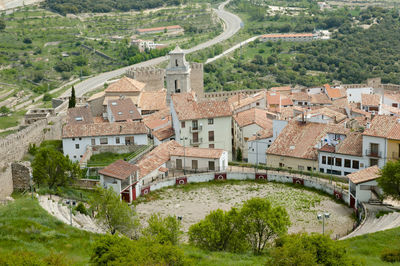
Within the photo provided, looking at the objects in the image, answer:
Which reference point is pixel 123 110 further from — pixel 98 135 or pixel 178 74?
pixel 178 74

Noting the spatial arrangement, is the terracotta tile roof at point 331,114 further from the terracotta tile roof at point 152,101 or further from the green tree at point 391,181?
the green tree at point 391,181

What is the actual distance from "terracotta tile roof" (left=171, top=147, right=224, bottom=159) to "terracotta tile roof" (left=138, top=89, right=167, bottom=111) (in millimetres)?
13967

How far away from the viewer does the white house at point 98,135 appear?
43.7 m

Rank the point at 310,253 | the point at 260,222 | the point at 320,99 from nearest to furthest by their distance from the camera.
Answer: the point at 310,253, the point at 260,222, the point at 320,99

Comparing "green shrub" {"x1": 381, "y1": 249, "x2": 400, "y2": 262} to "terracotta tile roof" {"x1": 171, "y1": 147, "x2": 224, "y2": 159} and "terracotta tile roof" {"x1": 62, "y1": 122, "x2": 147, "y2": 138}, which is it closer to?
"terracotta tile roof" {"x1": 171, "y1": 147, "x2": 224, "y2": 159}

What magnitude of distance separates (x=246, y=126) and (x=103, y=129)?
41.0 ft

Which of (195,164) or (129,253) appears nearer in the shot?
(129,253)

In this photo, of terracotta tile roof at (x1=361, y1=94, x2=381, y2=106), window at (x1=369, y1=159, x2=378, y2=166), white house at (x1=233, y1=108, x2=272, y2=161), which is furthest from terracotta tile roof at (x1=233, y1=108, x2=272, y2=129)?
terracotta tile roof at (x1=361, y1=94, x2=381, y2=106)

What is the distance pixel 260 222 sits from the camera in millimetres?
26203

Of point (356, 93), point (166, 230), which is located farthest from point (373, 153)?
point (356, 93)

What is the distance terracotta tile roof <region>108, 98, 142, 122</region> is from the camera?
50.0m

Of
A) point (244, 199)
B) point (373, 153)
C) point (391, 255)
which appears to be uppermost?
point (373, 153)

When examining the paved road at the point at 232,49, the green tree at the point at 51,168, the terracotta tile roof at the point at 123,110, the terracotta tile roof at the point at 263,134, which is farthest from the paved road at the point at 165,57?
the green tree at the point at 51,168

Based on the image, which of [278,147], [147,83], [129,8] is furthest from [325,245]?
[129,8]
